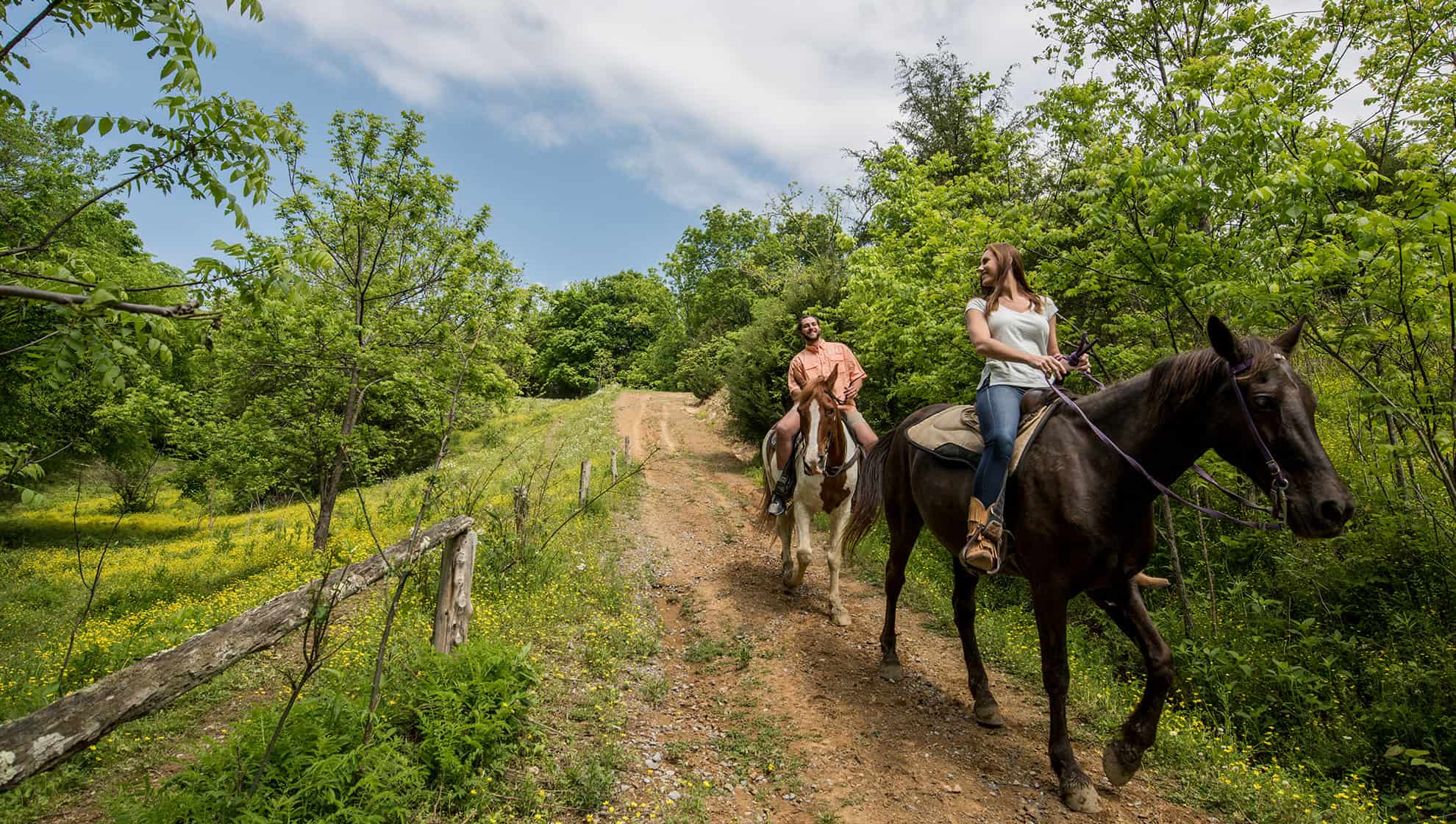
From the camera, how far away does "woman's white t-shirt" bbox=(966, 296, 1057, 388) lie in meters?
4.69

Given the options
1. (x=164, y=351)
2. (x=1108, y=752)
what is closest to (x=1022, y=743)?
(x=1108, y=752)

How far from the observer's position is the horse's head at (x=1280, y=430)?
9.93ft

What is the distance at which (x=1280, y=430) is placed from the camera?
321 centimetres

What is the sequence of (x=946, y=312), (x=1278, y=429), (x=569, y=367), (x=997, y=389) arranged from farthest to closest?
(x=569, y=367)
(x=946, y=312)
(x=997, y=389)
(x=1278, y=429)

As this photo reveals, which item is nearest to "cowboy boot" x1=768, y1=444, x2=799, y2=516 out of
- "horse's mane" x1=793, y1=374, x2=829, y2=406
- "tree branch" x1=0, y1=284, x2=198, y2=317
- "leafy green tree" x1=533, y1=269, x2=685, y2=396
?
"horse's mane" x1=793, y1=374, x2=829, y2=406

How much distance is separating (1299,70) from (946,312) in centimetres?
457

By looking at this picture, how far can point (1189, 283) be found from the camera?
19.0ft

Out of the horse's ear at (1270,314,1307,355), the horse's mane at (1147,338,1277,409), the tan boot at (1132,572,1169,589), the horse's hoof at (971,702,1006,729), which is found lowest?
the horse's hoof at (971,702,1006,729)

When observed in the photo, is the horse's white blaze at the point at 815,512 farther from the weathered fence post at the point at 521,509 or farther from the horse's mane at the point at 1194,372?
the weathered fence post at the point at 521,509

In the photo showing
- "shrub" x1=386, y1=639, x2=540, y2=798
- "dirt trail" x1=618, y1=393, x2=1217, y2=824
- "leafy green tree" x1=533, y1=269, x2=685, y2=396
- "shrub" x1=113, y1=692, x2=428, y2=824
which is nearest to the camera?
"shrub" x1=113, y1=692, x2=428, y2=824

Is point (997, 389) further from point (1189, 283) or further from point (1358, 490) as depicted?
point (1358, 490)

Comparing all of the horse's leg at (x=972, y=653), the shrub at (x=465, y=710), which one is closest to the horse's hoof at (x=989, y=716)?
the horse's leg at (x=972, y=653)

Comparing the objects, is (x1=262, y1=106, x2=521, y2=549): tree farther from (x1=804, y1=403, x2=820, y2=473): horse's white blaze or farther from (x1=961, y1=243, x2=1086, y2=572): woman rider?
(x1=961, y1=243, x2=1086, y2=572): woman rider

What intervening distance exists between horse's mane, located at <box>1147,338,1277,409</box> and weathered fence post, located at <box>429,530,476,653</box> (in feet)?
17.0
